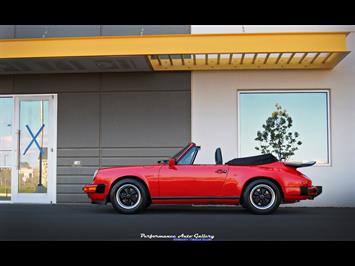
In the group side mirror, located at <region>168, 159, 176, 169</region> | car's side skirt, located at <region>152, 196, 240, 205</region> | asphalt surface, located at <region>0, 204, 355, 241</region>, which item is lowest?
asphalt surface, located at <region>0, 204, 355, 241</region>

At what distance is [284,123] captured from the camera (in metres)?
11.5

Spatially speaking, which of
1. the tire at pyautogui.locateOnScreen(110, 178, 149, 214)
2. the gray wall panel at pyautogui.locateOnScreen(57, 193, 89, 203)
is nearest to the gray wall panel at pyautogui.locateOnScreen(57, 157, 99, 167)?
the gray wall panel at pyautogui.locateOnScreen(57, 193, 89, 203)

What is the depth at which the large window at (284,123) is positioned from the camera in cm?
1129

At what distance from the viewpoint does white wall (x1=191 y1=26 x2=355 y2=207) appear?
36.0ft

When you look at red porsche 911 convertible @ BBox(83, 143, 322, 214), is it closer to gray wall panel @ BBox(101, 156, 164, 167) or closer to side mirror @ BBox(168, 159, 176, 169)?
side mirror @ BBox(168, 159, 176, 169)

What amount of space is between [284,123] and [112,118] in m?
3.99

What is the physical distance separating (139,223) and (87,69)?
14.5 feet

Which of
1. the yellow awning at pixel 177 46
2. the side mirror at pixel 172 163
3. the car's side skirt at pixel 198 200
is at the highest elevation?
the yellow awning at pixel 177 46

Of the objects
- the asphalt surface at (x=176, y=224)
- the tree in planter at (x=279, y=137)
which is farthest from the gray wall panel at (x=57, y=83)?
the tree in planter at (x=279, y=137)

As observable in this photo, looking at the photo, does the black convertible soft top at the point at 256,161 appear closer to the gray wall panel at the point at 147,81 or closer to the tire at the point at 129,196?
the tire at the point at 129,196

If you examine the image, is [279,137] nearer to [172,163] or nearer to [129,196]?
[172,163]

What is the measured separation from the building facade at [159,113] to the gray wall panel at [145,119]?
23mm
